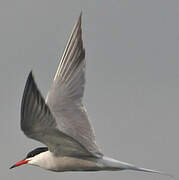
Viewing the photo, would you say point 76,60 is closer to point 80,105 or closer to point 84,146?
point 80,105

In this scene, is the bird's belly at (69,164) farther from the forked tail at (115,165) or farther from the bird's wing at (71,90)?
the bird's wing at (71,90)

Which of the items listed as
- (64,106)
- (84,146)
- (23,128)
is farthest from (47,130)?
(64,106)

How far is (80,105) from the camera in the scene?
12.7 metres

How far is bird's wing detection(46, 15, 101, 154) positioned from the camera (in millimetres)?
12191

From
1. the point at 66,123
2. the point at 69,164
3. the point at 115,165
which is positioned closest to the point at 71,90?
the point at 66,123

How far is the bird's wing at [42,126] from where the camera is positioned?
9500mm

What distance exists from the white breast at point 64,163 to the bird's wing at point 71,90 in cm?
71

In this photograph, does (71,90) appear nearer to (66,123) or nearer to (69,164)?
(66,123)

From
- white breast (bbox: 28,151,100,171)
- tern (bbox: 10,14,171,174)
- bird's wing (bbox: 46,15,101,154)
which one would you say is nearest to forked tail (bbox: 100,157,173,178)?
tern (bbox: 10,14,171,174)

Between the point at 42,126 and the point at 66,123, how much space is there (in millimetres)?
2073

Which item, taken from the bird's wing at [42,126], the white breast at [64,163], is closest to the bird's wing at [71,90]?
the white breast at [64,163]

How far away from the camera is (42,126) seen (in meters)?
10.0

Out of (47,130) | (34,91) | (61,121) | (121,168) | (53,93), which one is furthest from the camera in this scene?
(53,93)

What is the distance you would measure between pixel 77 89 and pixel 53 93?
446 mm
